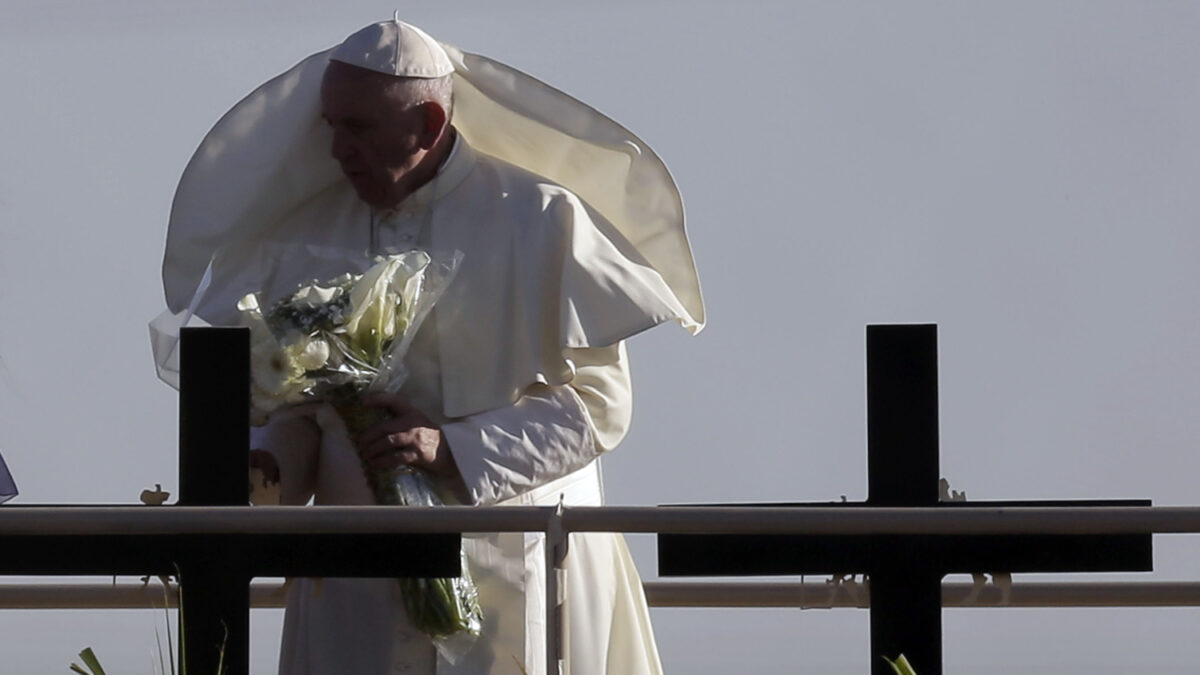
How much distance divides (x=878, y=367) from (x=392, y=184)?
1.87m

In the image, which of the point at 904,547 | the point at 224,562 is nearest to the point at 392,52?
the point at 224,562

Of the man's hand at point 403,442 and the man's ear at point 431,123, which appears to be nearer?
the man's hand at point 403,442

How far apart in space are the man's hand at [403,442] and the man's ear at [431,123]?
726 mm

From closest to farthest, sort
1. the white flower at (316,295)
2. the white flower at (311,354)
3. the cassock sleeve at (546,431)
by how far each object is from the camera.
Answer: the white flower at (311,354)
the white flower at (316,295)
the cassock sleeve at (546,431)

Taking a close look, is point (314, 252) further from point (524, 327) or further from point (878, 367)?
point (878, 367)

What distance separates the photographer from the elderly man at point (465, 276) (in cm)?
542

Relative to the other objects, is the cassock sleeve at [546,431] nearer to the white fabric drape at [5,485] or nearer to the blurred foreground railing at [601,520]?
the white fabric drape at [5,485]

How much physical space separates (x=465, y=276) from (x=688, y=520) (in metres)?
2.22

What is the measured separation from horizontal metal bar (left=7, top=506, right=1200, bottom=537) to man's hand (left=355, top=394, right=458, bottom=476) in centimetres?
146

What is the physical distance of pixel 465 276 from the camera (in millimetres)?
5770

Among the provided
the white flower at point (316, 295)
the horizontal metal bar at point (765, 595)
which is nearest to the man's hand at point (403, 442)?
the white flower at point (316, 295)

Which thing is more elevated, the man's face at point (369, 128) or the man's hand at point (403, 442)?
the man's face at point (369, 128)

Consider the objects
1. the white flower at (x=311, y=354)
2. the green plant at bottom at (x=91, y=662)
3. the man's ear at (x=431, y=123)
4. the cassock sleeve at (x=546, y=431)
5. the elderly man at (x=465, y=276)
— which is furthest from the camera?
the man's ear at (x=431, y=123)

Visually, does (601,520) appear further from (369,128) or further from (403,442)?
(369,128)
